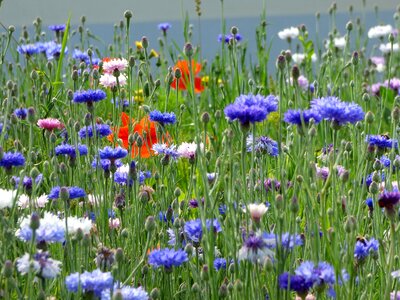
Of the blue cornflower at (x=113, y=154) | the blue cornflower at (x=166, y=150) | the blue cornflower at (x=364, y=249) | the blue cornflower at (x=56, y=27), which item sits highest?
the blue cornflower at (x=56, y=27)

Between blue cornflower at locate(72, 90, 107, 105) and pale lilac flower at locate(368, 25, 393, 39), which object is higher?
blue cornflower at locate(72, 90, 107, 105)

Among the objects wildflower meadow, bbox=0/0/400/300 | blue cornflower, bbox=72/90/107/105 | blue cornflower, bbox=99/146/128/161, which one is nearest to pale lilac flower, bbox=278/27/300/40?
wildflower meadow, bbox=0/0/400/300

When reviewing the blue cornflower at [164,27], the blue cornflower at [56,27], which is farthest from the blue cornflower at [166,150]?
the blue cornflower at [164,27]

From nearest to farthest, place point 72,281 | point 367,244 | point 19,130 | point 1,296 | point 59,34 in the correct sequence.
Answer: point 72,281, point 1,296, point 367,244, point 19,130, point 59,34

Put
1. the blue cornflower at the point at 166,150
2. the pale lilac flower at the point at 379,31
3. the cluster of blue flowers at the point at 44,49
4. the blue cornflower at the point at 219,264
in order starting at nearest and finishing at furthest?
the blue cornflower at the point at 219,264, the blue cornflower at the point at 166,150, the cluster of blue flowers at the point at 44,49, the pale lilac flower at the point at 379,31

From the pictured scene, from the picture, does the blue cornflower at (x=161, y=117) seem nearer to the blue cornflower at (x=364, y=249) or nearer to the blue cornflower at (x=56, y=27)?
the blue cornflower at (x=364, y=249)

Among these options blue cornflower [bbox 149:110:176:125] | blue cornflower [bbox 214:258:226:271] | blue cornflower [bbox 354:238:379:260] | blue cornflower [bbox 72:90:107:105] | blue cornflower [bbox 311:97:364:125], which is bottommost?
blue cornflower [bbox 214:258:226:271]

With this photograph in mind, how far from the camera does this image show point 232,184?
134 cm

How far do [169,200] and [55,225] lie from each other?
0.60 metres

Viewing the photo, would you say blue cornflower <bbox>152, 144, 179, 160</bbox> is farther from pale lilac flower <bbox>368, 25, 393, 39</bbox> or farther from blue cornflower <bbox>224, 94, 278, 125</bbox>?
pale lilac flower <bbox>368, 25, 393, 39</bbox>

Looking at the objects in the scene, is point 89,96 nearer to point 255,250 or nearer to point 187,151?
point 187,151

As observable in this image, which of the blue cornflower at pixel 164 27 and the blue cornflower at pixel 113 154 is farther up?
the blue cornflower at pixel 164 27

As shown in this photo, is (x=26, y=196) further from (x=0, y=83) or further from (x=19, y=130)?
(x=0, y=83)

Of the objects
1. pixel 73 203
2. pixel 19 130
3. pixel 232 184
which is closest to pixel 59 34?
pixel 19 130
